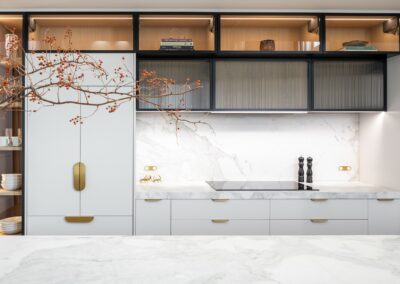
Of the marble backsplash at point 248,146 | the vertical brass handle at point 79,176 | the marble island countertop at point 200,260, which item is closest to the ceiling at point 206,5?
the marble backsplash at point 248,146

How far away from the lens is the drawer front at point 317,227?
3.52 m

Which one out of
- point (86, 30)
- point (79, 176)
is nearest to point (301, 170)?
point (79, 176)

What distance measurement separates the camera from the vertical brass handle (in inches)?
138

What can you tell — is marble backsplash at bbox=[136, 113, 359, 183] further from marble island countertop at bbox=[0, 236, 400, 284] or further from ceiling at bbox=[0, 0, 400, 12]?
marble island countertop at bbox=[0, 236, 400, 284]

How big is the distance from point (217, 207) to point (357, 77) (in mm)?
1746

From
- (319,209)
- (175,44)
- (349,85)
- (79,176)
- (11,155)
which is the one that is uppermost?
(175,44)

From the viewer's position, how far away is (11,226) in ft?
11.6

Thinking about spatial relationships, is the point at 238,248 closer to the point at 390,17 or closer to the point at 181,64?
the point at 181,64

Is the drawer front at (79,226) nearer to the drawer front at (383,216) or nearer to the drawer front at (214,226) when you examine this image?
the drawer front at (214,226)

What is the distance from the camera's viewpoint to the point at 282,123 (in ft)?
13.7

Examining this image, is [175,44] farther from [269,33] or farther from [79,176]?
[79,176]

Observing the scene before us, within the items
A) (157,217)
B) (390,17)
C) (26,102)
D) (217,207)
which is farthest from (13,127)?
(390,17)

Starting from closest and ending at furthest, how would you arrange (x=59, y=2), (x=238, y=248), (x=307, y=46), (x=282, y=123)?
(x=238, y=248), (x=59, y=2), (x=307, y=46), (x=282, y=123)

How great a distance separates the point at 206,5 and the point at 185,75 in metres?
0.63
